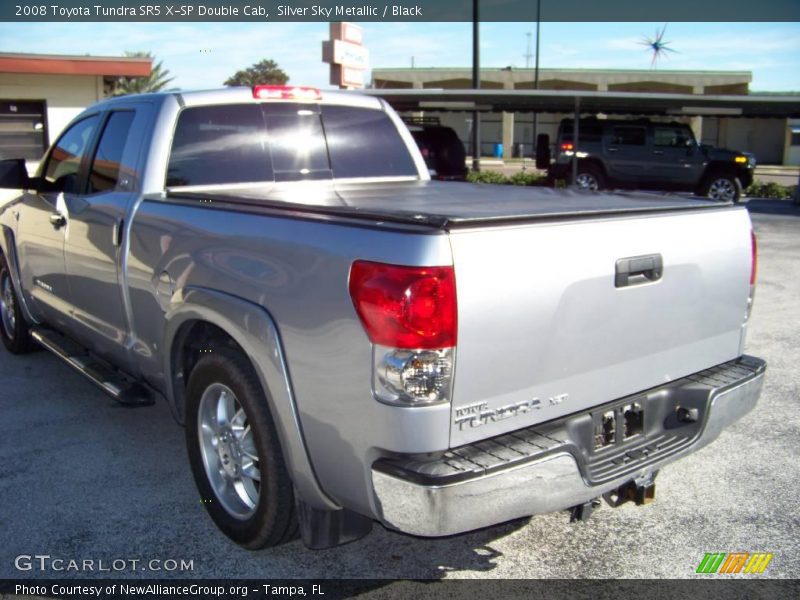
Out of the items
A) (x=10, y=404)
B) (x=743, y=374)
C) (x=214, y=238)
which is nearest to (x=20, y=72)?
(x=10, y=404)

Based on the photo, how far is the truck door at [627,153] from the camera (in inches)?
829

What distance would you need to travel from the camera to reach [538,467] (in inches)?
103

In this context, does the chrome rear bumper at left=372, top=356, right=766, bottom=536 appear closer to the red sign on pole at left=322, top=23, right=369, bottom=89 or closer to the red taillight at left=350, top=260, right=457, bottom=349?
the red taillight at left=350, top=260, right=457, bottom=349

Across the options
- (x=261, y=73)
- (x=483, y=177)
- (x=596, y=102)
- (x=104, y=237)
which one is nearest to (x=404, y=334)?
(x=104, y=237)

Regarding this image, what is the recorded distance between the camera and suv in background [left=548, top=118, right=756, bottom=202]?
20.9 m

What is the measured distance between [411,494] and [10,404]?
12.7 feet

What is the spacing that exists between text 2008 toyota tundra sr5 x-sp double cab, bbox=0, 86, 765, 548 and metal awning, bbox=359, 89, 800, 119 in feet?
50.1

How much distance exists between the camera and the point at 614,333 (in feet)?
9.66

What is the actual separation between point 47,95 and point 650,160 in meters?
15.1

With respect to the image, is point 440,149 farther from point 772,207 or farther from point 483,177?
point 772,207

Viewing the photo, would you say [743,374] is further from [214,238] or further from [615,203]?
[214,238]

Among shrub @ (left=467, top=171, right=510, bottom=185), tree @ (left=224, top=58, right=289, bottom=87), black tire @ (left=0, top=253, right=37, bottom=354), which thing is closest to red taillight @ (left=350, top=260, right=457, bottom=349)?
black tire @ (left=0, top=253, right=37, bottom=354)

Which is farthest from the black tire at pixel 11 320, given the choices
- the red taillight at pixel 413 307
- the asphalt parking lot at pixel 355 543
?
the red taillight at pixel 413 307

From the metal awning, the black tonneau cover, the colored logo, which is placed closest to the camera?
the black tonneau cover
